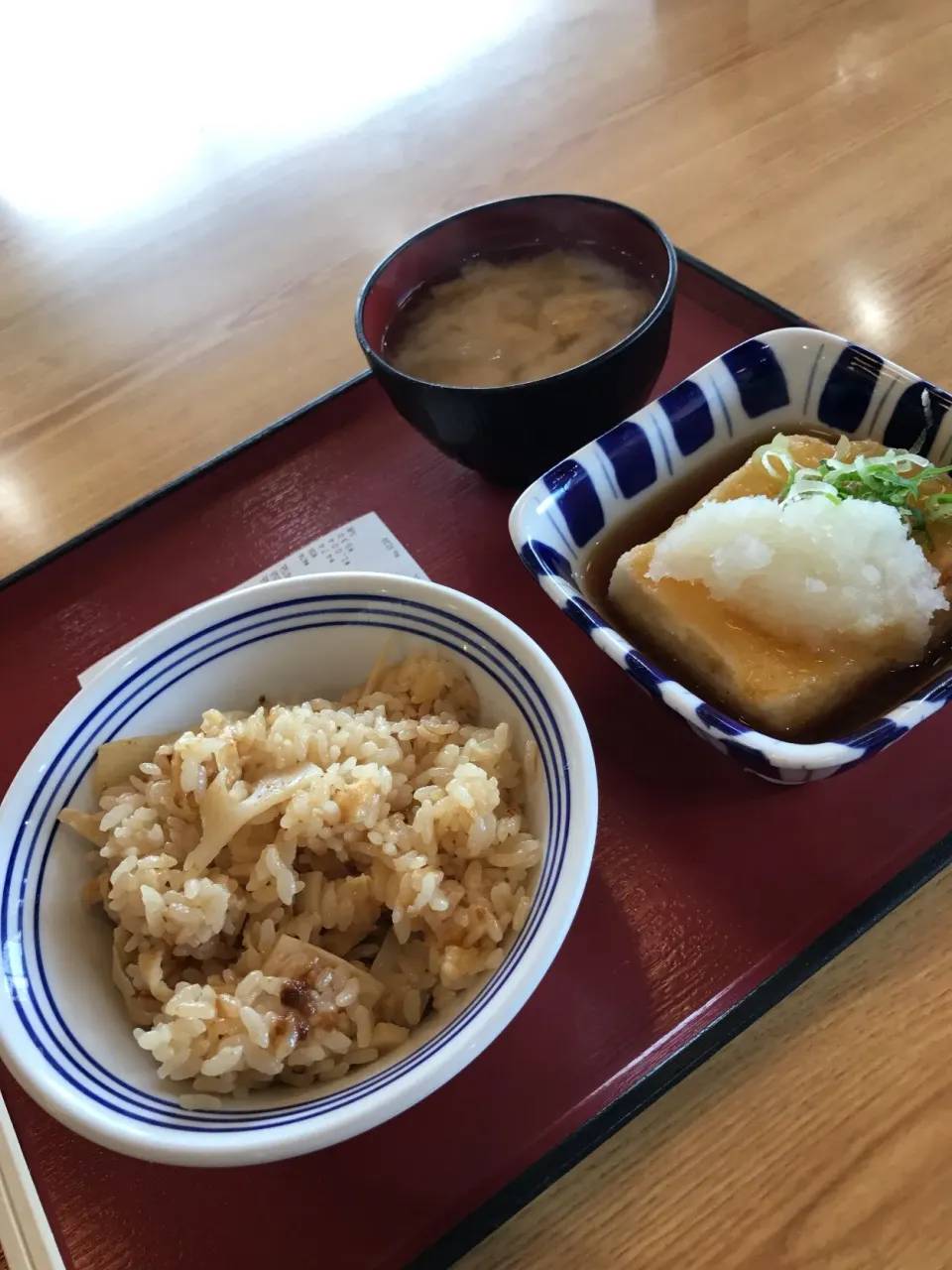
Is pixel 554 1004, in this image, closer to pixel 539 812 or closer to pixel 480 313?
pixel 539 812

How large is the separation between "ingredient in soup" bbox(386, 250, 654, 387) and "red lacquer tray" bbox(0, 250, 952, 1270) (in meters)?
0.23

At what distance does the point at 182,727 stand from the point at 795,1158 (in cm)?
69

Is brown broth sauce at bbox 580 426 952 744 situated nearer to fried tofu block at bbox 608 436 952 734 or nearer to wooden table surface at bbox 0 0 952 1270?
fried tofu block at bbox 608 436 952 734

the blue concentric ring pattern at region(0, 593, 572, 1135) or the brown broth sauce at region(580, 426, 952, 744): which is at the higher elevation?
the blue concentric ring pattern at region(0, 593, 572, 1135)

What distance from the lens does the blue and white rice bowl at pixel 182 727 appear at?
2.33 feet

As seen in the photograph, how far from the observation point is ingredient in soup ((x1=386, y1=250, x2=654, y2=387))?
4.11 feet

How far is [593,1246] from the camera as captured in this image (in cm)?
81

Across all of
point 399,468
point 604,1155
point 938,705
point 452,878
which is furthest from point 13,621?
point 938,705

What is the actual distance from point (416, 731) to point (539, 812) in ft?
0.49

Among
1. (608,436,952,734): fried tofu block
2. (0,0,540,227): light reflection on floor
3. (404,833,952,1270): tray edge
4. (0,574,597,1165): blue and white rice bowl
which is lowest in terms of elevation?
(404,833,952,1270): tray edge

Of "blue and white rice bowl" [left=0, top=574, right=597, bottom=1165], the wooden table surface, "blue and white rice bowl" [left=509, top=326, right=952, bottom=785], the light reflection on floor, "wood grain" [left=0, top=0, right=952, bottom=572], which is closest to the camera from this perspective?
"blue and white rice bowl" [left=0, top=574, right=597, bottom=1165]

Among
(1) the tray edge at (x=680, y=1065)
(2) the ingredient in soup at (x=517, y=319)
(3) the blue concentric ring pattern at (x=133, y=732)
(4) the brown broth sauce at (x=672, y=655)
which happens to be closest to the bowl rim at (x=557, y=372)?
(2) the ingredient in soup at (x=517, y=319)

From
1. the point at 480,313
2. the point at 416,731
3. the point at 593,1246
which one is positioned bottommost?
the point at 593,1246

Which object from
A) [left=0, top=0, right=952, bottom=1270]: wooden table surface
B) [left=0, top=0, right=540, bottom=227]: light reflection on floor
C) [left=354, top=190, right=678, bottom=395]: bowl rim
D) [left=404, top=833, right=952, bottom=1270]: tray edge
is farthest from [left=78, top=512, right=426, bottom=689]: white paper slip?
[left=0, top=0, right=540, bottom=227]: light reflection on floor
